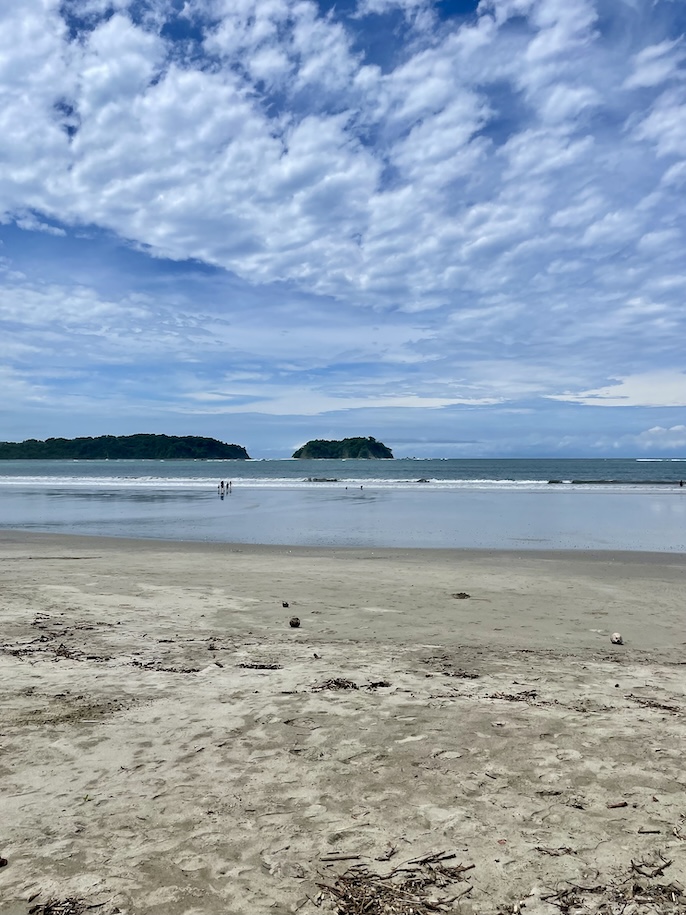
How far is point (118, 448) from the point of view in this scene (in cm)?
16800

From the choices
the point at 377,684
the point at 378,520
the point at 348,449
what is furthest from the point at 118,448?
the point at 377,684

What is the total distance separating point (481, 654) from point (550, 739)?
2281 millimetres

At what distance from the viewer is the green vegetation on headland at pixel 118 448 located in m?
167

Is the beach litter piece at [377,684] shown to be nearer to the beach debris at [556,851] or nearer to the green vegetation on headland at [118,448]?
the beach debris at [556,851]

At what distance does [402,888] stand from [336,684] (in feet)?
8.79

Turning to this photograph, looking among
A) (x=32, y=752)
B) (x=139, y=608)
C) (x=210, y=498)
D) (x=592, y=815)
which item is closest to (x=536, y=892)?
(x=592, y=815)

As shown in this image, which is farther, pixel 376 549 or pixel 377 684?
pixel 376 549

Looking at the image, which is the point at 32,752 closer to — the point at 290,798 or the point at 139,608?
the point at 290,798

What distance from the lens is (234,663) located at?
612 cm

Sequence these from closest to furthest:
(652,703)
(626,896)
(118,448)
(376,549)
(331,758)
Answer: (626,896) < (331,758) < (652,703) < (376,549) < (118,448)

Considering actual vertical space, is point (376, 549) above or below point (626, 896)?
below

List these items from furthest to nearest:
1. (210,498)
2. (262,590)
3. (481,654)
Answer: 1. (210,498)
2. (262,590)
3. (481,654)

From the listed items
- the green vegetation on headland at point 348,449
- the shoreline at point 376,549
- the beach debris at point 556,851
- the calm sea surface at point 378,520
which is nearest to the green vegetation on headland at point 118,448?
the green vegetation on headland at point 348,449

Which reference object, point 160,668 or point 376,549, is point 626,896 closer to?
point 160,668
